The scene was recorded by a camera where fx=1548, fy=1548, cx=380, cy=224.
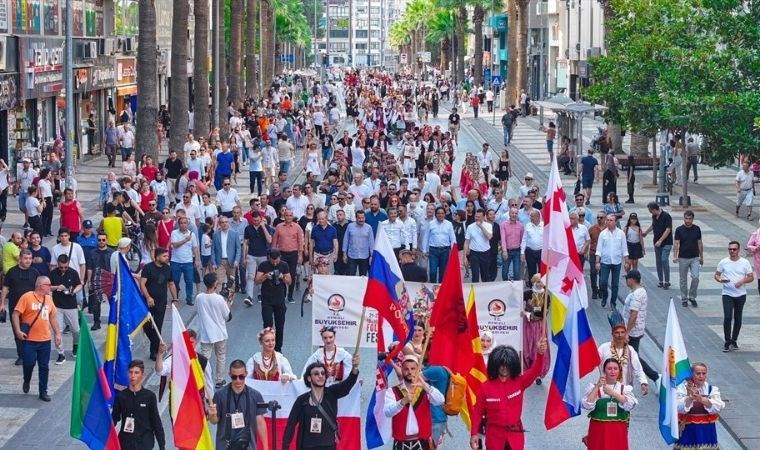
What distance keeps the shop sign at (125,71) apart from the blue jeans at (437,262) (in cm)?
3508

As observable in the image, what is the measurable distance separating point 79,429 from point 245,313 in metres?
9.45

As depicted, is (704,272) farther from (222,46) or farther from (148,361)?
(222,46)

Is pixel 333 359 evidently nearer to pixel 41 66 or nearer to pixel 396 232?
pixel 396 232

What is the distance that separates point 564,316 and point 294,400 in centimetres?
278

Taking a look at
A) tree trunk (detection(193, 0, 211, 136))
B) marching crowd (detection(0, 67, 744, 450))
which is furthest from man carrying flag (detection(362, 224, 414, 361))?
tree trunk (detection(193, 0, 211, 136))

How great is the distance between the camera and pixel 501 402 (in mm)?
11867

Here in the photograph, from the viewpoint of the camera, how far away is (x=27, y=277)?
717 inches

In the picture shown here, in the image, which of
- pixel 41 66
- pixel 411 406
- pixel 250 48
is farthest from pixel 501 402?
pixel 250 48

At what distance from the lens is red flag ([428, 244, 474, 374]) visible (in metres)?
13.1

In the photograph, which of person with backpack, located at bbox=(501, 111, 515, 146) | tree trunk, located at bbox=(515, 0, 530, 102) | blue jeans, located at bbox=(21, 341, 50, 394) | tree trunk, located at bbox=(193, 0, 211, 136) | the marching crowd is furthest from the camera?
tree trunk, located at bbox=(515, 0, 530, 102)

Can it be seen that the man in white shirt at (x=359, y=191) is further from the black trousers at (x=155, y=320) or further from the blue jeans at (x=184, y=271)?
the black trousers at (x=155, y=320)

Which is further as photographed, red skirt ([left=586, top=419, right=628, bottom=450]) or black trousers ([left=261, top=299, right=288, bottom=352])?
black trousers ([left=261, top=299, right=288, bottom=352])

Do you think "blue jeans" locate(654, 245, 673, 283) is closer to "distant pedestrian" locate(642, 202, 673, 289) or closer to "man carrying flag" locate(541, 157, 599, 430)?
"distant pedestrian" locate(642, 202, 673, 289)

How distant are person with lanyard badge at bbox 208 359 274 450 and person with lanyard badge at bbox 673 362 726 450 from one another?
3.64 meters
